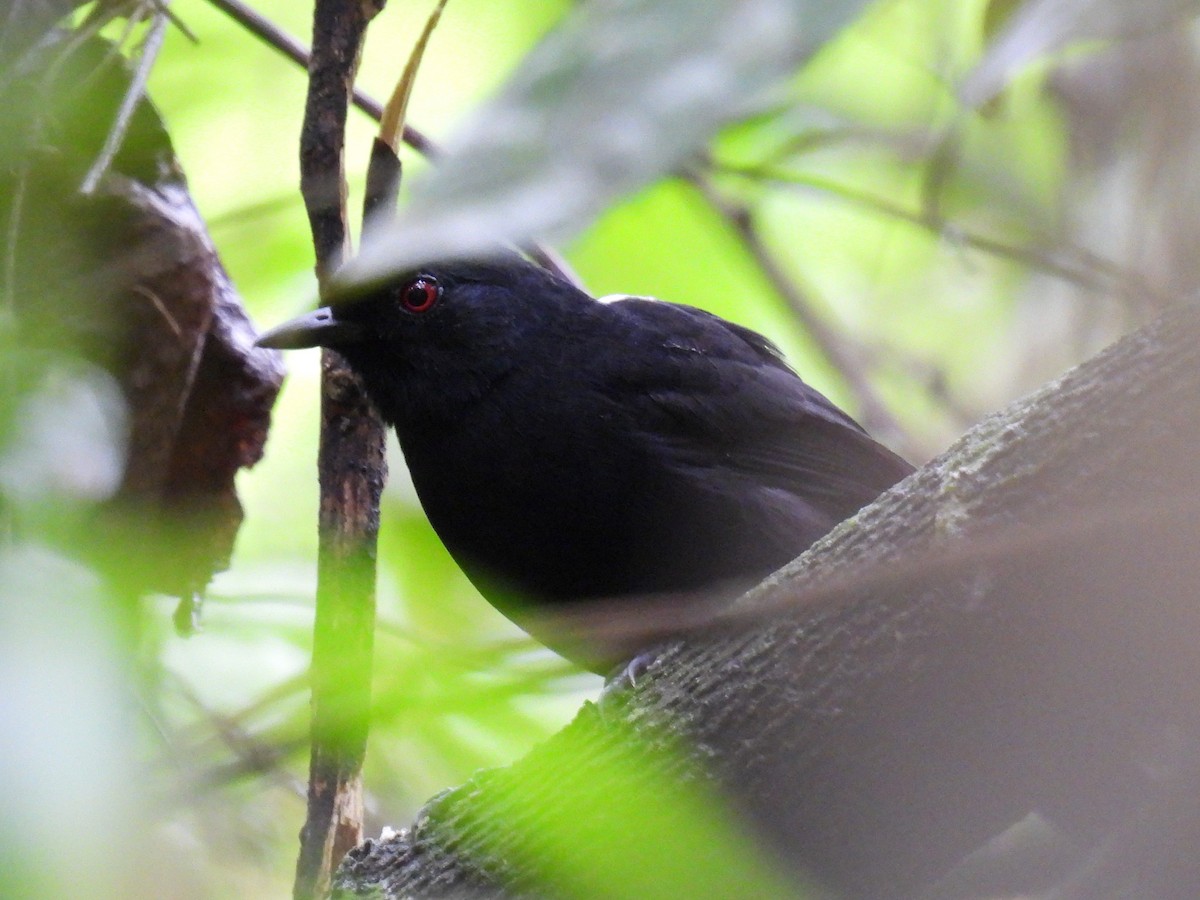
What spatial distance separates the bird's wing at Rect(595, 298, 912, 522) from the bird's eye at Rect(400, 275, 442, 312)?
1.65 feet

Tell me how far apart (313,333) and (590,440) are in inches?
29.0

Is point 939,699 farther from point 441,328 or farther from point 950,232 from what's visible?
point 950,232

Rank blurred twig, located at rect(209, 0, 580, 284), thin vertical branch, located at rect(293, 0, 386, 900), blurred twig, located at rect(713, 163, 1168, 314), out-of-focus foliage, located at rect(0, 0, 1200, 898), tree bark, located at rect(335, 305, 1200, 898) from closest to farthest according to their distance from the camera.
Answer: out-of-focus foliage, located at rect(0, 0, 1200, 898), tree bark, located at rect(335, 305, 1200, 898), thin vertical branch, located at rect(293, 0, 386, 900), blurred twig, located at rect(209, 0, 580, 284), blurred twig, located at rect(713, 163, 1168, 314)

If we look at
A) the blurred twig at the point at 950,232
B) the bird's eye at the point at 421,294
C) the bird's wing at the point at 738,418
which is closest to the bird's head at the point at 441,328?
the bird's eye at the point at 421,294

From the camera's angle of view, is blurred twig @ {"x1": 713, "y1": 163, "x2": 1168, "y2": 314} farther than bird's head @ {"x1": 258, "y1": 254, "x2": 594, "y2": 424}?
Yes

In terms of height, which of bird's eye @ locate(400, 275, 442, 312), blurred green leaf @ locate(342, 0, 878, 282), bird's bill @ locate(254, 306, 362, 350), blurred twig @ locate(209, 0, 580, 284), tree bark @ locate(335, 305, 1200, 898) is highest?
blurred twig @ locate(209, 0, 580, 284)

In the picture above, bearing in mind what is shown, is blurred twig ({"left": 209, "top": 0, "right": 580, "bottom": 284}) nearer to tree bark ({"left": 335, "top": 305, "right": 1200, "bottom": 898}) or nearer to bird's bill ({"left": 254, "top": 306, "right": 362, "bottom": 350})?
bird's bill ({"left": 254, "top": 306, "right": 362, "bottom": 350})

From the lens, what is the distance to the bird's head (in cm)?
347

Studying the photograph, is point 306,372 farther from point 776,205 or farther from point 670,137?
point 670,137

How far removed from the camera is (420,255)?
125cm

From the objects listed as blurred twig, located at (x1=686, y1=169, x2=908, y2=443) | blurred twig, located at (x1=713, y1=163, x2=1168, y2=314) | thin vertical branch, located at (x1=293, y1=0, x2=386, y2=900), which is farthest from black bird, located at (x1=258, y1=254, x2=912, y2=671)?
blurred twig, located at (x1=686, y1=169, x2=908, y2=443)

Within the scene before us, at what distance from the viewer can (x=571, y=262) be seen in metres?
5.00

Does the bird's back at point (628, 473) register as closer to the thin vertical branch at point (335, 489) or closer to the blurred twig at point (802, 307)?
the thin vertical branch at point (335, 489)

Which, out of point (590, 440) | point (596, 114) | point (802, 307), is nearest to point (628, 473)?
point (590, 440)
